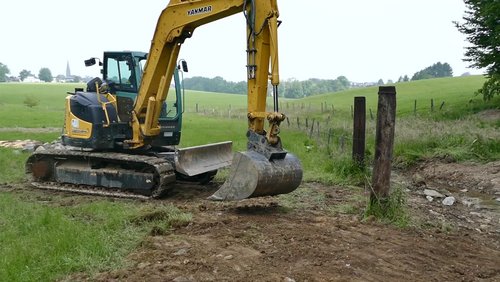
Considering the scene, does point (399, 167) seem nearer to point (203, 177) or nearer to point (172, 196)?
point (203, 177)

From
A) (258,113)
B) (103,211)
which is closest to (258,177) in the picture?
(258,113)

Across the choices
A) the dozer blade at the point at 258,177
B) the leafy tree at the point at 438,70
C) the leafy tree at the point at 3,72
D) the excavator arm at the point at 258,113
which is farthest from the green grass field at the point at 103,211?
the leafy tree at the point at 3,72

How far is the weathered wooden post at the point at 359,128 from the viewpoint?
11320 mm

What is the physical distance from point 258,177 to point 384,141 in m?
1.97

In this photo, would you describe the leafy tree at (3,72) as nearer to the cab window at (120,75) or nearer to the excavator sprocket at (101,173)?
the excavator sprocket at (101,173)

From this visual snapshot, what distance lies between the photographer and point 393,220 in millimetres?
7699

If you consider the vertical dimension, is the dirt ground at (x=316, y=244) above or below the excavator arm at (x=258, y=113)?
below

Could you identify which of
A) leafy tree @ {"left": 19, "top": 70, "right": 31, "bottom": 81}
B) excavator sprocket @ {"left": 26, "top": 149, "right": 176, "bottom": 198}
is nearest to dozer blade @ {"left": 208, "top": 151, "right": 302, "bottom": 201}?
excavator sprocket @ {"left": 26, "top": 149, "right": 176, "bottom": 198}

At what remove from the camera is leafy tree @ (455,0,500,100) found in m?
21.3

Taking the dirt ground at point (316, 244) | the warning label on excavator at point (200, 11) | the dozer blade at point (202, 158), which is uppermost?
the warning label on excavator at point (200, 11)

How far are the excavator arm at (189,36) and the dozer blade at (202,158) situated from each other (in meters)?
0.75

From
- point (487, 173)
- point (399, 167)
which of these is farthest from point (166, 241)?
point (399, 167)

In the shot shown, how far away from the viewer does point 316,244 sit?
6.30m

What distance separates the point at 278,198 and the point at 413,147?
294 inches
